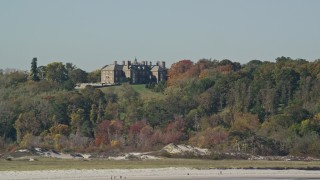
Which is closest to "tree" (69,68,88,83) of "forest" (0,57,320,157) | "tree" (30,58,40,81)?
"tree" (30,58,40,81)

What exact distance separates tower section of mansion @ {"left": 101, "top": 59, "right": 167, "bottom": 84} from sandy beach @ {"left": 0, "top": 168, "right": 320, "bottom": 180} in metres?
84.1

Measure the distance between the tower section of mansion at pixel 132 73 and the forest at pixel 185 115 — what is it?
21179 mm

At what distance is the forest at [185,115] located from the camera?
265 feet

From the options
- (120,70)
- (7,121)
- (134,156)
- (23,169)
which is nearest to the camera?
(23,169)

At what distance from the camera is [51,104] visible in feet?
320

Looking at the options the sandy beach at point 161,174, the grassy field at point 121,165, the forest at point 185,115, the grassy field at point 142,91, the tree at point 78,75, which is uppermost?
the tree at point 78,75

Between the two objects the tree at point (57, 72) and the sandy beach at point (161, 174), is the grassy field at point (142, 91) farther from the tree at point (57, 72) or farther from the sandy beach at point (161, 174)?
the sandy beach at point (161, 174)

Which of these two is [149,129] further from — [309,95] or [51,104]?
[309,95]

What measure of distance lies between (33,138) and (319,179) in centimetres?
4248

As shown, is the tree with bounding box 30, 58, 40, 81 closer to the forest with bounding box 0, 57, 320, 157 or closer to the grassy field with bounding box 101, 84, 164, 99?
the forest with bounding box 0, 57, 320, 157

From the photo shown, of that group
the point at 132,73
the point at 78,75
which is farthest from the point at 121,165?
the point at 132,73

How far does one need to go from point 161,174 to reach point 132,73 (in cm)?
8887

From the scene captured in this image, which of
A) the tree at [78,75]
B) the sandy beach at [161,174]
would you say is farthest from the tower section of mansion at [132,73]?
the sandy beach at [161,174]

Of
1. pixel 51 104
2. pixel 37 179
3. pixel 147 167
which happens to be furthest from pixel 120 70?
pixel 37 179
